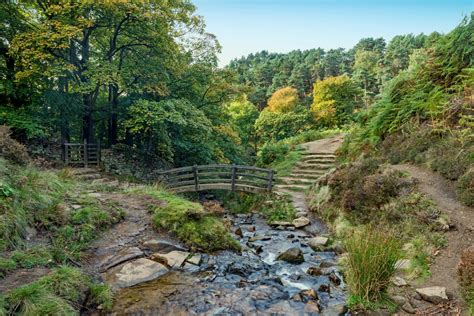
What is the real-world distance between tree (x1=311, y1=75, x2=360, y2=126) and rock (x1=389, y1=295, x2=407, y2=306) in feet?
69.7

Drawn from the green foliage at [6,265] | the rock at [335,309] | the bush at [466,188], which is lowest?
the rock at [335,309]

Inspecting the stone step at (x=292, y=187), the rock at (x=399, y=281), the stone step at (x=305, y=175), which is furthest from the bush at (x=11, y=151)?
the stone step at (x=305, y=175)

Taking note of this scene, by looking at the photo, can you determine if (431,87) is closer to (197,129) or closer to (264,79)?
(197,129)

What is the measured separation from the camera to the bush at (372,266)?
3191mm

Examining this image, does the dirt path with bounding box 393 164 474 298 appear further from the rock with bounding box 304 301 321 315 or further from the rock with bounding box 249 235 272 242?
the rock with bounding box 249 235 272 242

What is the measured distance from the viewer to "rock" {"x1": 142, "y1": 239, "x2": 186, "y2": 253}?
4607mm

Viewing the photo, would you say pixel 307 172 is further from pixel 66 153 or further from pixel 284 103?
pixel 284 103

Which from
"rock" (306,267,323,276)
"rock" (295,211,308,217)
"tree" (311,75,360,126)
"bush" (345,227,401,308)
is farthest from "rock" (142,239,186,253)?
"tree" (311,75,360,126)

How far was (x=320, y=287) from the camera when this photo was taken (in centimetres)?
392

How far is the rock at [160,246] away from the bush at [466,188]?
469 cm

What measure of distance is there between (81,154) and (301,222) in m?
8.33

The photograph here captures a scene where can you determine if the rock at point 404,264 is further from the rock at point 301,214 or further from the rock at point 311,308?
the rock at point 301,214

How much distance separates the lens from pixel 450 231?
434 centimetres

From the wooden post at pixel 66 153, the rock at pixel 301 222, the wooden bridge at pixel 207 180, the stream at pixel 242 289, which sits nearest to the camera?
the stream at pixel 242 289
